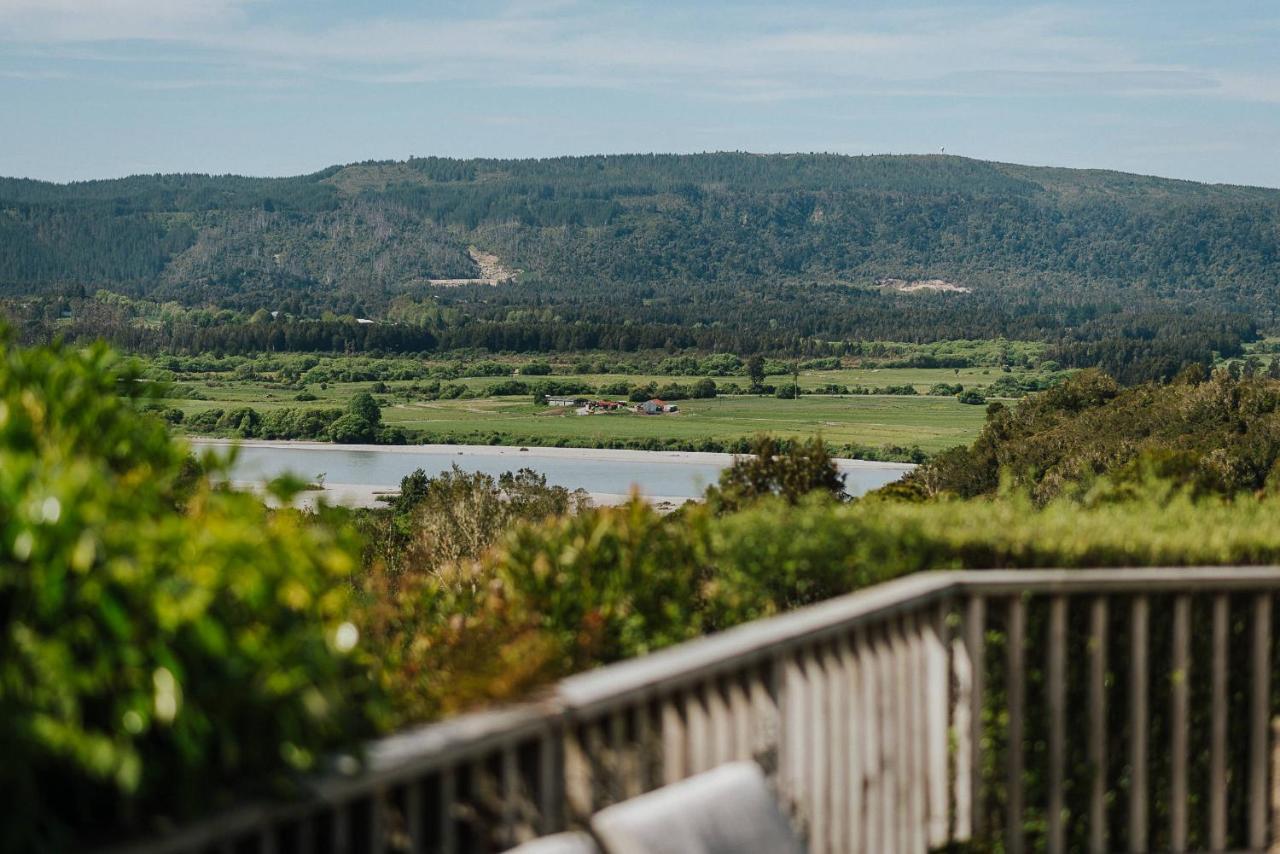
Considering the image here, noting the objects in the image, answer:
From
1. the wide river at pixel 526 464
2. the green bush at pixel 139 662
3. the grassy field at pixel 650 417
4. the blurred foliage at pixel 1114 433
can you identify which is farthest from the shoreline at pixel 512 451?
the green bush at pixel 139 662

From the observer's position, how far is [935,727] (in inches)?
145

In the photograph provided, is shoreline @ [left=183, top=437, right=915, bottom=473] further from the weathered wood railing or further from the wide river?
the weathered wood railing

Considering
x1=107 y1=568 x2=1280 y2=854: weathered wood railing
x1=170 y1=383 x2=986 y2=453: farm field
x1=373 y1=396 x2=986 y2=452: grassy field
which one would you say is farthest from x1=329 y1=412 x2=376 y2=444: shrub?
x1=107 y1=568 x2=1280 y2=854: weathered wood railing

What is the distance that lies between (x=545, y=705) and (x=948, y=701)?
4.88 feet

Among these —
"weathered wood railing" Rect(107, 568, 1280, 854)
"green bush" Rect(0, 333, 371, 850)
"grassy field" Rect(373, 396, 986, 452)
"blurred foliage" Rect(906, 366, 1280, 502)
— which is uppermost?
"green bush" Rect(0, 333, 371, 850)

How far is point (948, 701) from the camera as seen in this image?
12.1 feet

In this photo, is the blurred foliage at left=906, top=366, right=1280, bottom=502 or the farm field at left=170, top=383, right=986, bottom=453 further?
the farm field at left=170, top=383, right=986, bottom=453

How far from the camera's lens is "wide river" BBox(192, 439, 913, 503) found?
6781cm

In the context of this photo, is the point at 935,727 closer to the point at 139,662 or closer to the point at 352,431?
the point at 139,662

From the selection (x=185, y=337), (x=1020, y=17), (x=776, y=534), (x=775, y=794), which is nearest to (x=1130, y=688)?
(x=776, y=534)

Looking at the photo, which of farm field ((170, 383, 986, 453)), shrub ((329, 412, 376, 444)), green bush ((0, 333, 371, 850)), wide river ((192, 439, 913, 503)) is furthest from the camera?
shrub ((329, 412, 376, 444))

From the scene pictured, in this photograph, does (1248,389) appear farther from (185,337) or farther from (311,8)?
(185,337)

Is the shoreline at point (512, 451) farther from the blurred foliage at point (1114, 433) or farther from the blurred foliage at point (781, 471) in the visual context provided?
the blurred foliage at point (781, 471)

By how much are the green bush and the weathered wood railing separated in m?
0.26
